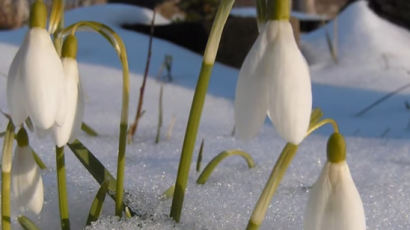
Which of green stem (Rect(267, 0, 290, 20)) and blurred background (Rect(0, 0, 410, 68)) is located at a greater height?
green stem (Rect(267, 0, 290, 20))

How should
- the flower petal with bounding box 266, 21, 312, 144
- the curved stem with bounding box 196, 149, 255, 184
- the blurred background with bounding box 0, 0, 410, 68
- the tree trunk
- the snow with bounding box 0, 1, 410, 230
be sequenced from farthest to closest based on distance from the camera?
the tree trunk, the blurred background with bounding box 0, 0, 410, 68, the curved stem with bounding box 196, 149, 255, 184, the snow with bounding box 0, 1, 410, 230, the flower petal with bounding box 266, 21, 312, 144

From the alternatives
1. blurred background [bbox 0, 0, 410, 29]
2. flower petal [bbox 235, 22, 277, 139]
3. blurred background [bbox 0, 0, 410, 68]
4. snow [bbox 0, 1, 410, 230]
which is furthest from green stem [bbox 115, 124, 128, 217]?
blurred background [bbox 0, 0, 410, 29]

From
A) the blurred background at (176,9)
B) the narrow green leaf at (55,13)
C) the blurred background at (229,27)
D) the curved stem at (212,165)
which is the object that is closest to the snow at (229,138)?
the curved stem at (212,165)

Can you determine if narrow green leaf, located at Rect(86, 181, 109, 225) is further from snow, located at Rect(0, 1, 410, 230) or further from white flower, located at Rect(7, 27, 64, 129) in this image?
white flower, located at Rect(7, 27, 64, 129)

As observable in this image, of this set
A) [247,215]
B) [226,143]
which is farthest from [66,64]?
[226,143]

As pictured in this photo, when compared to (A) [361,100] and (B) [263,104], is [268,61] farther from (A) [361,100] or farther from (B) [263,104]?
(A) [361,100]
